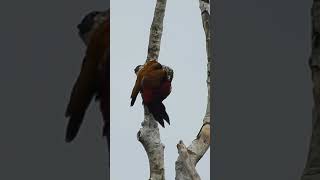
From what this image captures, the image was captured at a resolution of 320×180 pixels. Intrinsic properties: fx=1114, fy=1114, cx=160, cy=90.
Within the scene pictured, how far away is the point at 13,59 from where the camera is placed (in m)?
6.76

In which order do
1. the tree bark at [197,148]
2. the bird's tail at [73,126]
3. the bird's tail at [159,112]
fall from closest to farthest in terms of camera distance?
the bird's tail at [73,126] < the bird's tail at [159,112] < the tree bark at [197,148]

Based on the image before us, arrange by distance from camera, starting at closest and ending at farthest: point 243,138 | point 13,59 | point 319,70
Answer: point 319,70 < point 13,59 < point 243,138

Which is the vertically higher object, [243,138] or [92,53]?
[92,53]

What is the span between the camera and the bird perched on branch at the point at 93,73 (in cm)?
685

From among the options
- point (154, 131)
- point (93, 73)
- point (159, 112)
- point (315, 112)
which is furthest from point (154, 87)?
point (315, 112)

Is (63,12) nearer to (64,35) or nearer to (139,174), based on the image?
(64,35)

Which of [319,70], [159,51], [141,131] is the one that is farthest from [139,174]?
[319,70]

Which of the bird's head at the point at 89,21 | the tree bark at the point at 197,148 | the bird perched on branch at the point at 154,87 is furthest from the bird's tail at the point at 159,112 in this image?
the bird's head at the point at 89,21

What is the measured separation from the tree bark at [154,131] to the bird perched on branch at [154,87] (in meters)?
0.04

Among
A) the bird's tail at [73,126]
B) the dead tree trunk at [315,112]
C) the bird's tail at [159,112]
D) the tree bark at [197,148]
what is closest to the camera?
the dead tree trunk at [315,112]

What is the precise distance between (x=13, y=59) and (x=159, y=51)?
3.10ft

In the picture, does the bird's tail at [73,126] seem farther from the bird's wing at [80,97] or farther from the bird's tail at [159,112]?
the bird's tail at [159,112]

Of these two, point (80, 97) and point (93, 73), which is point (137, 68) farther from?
point (80, 97)

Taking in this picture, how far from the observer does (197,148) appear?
23.9 ft
